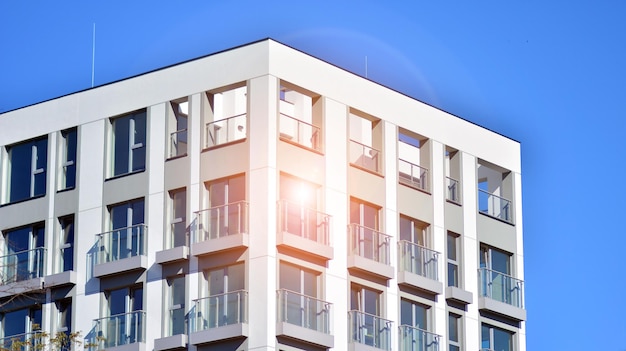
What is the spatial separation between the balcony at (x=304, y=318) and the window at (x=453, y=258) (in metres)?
7.36

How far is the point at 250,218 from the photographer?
210ft

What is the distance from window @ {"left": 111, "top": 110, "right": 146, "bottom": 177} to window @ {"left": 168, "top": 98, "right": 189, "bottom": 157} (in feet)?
3.72

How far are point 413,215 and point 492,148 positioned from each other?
5925mm

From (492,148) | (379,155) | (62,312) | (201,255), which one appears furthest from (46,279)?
(492,148)

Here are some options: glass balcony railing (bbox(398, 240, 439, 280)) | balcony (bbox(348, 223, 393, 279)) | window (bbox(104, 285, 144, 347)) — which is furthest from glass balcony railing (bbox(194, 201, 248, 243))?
glass balcony railing (bbox(398, 240, 439, 280))

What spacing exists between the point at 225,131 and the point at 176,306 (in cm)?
580

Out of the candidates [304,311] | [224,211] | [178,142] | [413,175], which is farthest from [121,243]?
[413,175]

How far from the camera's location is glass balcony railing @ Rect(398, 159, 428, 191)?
7069 centimetres

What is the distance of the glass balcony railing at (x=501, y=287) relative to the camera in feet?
236

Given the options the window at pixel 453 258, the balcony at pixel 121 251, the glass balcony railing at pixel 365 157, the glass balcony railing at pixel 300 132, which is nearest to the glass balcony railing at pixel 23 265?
the balcony at pixel 121 251

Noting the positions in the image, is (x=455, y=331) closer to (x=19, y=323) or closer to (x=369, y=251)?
(x=369, y=251)

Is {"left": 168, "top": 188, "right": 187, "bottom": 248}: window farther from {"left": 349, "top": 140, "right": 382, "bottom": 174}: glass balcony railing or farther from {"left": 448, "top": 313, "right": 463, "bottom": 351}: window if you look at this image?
{"left": 448, "top": 313, "right": 463, "bottom": 351}: window

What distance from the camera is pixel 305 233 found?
65062 mm

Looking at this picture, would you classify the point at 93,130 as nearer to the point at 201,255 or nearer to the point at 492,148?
the point at 201,255
